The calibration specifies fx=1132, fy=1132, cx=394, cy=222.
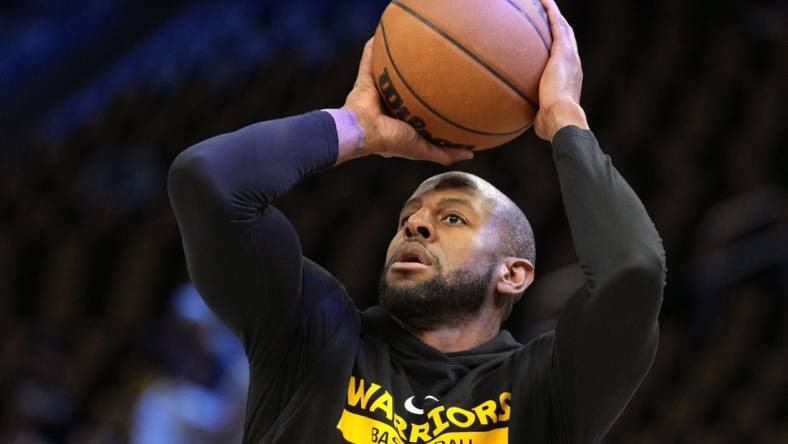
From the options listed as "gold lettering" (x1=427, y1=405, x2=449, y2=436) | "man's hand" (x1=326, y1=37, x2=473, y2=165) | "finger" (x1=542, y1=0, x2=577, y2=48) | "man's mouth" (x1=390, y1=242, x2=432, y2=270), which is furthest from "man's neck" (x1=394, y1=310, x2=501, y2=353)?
"finger" (x1=542, y1=0, x2=577, y2=48)

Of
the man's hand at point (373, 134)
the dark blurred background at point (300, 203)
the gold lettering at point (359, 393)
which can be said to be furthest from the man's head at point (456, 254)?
the dark blurred background at point (300, 203)

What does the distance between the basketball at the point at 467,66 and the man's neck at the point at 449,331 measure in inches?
16.3

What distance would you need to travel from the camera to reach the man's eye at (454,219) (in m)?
2.65

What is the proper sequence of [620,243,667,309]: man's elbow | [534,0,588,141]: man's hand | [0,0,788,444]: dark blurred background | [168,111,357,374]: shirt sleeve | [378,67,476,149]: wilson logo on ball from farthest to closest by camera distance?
[0,0,788,444]: dark blurred background
[378,67,476,149]: wilson logo on ball
[534,0,588,141]: man's hand
[168,111,357,374]: shirt sleeve
[620,243,667,309]: man's elbow

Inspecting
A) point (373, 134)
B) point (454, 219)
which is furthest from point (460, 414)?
point (373, 134)

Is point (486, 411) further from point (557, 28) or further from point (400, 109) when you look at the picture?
point (557, 28)

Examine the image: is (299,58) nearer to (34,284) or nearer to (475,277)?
(34,284)

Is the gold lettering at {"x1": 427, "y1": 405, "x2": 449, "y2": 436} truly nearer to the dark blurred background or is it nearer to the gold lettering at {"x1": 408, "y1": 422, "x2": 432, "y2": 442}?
the gold lettering at {"x1": 408, "y1": 422, "x2": 432, "y2": 442}

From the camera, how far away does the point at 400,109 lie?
2580mm

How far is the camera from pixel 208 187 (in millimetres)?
2262

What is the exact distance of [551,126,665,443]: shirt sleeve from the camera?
2182 millimetres

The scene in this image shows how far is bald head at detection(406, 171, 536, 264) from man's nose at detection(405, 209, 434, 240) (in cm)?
11

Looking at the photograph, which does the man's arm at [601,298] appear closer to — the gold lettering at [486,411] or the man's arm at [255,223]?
the gold lettering at [486,411]

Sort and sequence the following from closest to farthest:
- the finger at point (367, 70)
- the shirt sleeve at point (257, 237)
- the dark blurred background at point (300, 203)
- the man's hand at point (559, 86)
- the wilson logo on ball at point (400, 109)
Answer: the shirt sleeve at point (257, 237)
the man's hand at point (559, 86)
the wilson logo on ball at point (400, 109)
the finger at point (367, 70)
the dark blurred background at point (300, 203)
